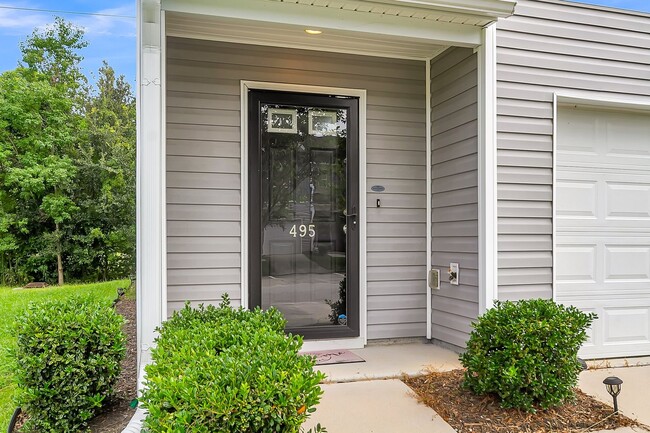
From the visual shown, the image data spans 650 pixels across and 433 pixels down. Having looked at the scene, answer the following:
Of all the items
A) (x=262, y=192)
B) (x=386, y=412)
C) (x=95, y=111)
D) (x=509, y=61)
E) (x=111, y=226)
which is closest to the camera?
(x=386, y=412)

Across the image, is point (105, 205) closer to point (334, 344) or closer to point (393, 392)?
point (334, 344)

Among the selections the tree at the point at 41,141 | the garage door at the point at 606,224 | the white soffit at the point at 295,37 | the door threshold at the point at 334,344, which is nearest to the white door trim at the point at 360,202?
the door threshold at the point at 334,344

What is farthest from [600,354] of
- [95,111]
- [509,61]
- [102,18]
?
[102,18]

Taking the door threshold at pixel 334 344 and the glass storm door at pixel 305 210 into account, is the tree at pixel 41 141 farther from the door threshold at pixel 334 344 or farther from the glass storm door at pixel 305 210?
the door threshold at pixel 334 344

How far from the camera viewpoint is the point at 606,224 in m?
3.94

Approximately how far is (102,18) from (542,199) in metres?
11.1

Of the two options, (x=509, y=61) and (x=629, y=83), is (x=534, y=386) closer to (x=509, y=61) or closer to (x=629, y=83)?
(x=509, y=61)

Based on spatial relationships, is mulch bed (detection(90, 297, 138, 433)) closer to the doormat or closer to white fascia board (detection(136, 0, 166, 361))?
Result: white fascia board (detection(136, 0, 166, 361))

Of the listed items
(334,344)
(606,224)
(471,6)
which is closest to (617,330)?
(606,224)

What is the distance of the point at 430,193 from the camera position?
4133 mm

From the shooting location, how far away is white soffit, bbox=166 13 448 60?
3289 mm

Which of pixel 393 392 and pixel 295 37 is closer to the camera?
pixel 393 392

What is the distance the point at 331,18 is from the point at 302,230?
165 centimetres

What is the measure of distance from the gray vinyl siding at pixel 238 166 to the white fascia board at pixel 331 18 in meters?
0.80
